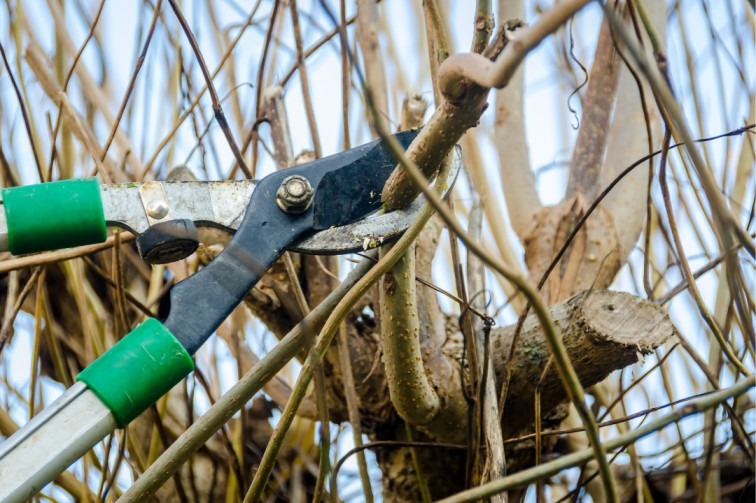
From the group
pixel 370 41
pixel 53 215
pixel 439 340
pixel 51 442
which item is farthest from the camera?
pixel 370 41

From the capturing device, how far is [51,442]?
64 cm

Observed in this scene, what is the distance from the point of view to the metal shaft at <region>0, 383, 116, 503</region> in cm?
63

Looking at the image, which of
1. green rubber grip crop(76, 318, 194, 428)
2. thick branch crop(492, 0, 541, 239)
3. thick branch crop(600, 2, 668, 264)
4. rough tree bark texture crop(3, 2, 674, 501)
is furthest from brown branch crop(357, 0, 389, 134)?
green rubber grip crop(76, 318, 194, 428)

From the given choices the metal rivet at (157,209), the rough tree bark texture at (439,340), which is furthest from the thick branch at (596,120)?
the metal rivet at (157,209)

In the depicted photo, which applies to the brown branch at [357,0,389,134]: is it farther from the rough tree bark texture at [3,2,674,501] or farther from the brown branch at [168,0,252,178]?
the brown branch at [168,0,252,178]

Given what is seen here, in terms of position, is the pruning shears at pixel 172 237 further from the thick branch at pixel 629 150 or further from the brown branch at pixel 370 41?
the thick branch at pixel 629 150

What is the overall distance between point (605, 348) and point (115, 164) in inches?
32.5

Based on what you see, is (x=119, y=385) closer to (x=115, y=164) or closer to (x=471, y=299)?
(x=471, y=299)

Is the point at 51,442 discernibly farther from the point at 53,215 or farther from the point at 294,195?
the point at 294,195

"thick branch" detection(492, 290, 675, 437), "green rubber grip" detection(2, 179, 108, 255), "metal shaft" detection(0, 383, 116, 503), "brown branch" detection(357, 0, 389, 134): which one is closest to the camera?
"metal shaft" detection(0, 383, 116, 503)

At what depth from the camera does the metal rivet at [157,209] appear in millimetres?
803

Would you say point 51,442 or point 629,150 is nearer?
point 51,442

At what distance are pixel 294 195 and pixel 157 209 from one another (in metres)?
0.13

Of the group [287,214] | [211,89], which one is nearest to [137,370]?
[287,214]
